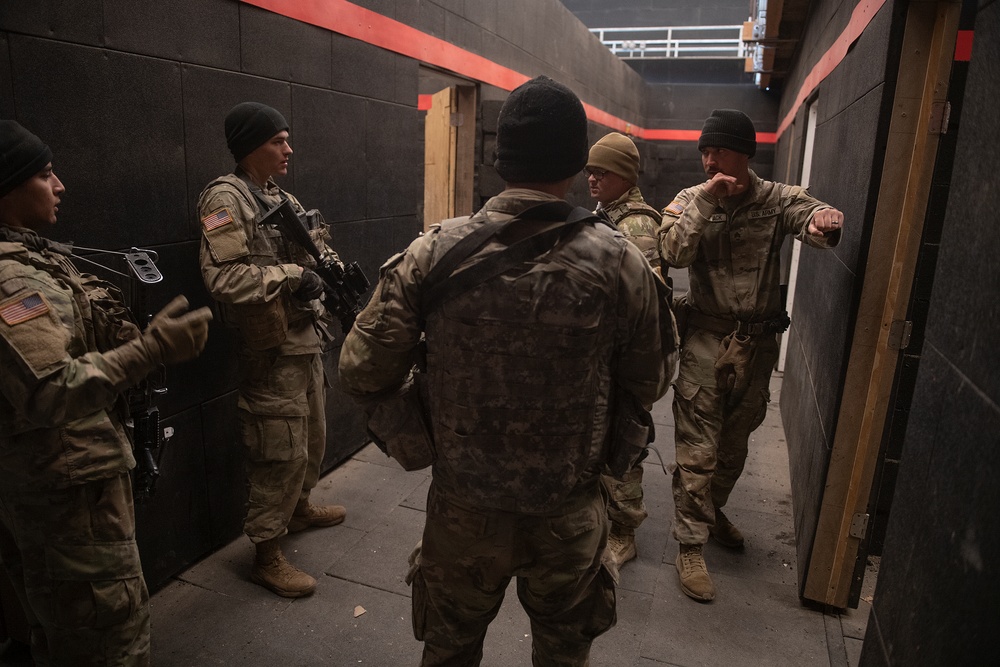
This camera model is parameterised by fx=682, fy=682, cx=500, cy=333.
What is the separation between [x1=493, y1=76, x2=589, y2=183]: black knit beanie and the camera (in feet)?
5.40

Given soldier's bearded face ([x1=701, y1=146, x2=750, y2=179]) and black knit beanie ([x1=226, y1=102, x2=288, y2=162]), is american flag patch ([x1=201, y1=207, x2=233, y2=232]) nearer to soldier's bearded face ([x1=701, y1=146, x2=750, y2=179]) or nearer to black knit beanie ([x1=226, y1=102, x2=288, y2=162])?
black knit beanie ([x1=226, y1=102, x2=288, y2=162])

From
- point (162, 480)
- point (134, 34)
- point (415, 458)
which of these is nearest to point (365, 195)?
point (134, 34)

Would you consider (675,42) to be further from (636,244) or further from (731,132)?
(636,244)

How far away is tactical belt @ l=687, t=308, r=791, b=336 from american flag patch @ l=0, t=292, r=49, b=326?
8.05 ft

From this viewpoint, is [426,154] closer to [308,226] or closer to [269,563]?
[308,226]

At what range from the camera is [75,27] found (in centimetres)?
227

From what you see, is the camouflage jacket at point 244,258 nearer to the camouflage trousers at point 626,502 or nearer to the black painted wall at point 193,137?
the black painted wall at point 193,137

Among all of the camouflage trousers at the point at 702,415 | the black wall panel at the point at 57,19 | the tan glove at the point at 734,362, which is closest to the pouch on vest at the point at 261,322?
the black wall panel at the point at 57,19

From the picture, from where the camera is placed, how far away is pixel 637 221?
3.05 meters

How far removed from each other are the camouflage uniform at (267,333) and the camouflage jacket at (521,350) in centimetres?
107

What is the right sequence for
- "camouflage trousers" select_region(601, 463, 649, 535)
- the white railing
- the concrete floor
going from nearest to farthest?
the concrete floor
"camouflage trousers" select_region(601, 463, 649, 535)
the white railing

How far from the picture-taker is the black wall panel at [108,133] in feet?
7.19

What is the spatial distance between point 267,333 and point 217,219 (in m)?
0.48

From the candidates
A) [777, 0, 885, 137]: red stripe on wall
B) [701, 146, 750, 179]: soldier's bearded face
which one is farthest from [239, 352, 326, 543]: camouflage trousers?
[777, 0, 885, 137]: red stripe on wall
